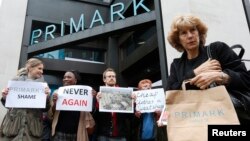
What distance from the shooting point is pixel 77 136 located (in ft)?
11.1

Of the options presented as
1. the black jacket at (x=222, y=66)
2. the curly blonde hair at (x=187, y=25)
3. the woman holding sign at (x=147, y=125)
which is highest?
the curly blonde hair at (x=187, y=25)

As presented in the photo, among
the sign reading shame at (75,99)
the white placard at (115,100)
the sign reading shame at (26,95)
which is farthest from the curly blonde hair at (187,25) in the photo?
the sign reading shame at (26,95)

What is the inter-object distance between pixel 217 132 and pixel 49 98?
2.64 metres

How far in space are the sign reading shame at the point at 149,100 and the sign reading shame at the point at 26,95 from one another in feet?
3.91

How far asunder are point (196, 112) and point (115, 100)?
213cm

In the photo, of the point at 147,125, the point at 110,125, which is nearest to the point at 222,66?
the point at 110,125

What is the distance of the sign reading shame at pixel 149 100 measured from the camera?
12.1 ft

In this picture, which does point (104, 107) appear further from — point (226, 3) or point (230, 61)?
point (226, 3)

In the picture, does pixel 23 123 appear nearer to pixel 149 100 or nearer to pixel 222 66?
pixel 149 100

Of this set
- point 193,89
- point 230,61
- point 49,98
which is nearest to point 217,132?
point 193,89

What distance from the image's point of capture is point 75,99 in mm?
3549

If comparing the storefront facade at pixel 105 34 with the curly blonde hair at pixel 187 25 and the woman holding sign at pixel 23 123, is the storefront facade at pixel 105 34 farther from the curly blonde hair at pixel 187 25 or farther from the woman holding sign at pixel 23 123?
the curly blonde hair at pixel 187 25

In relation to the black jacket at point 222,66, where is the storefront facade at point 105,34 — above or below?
above

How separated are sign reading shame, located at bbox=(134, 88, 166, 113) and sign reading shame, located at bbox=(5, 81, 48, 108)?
119 cm
